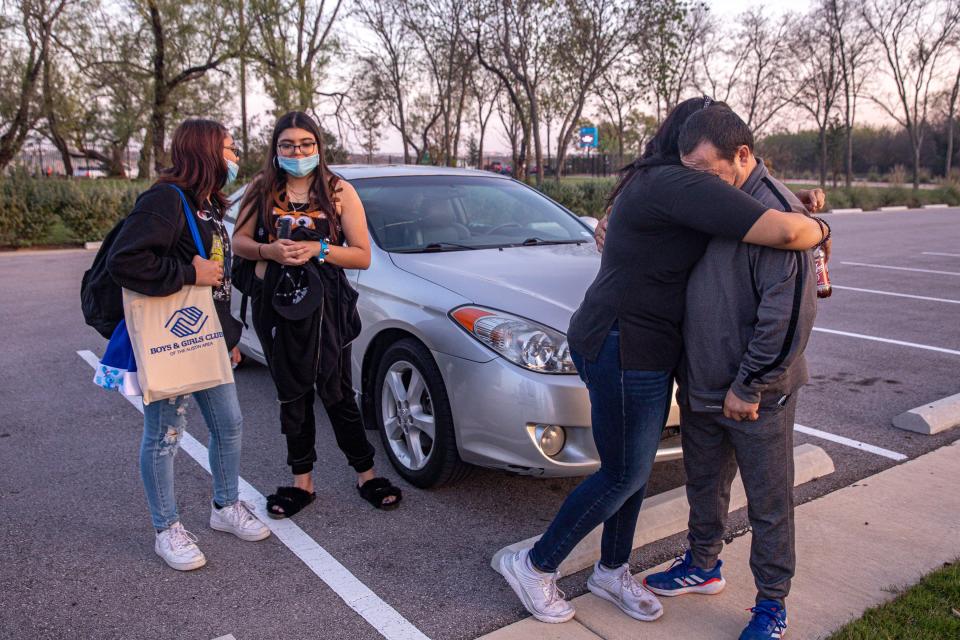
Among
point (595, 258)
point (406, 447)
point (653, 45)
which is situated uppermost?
point (653, 45)

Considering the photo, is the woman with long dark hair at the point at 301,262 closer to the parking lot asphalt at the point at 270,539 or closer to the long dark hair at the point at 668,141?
the parking lot asphalt at the point at 270,539

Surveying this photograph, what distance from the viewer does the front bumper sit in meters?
3.19

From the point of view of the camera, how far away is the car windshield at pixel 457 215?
4.46 metres

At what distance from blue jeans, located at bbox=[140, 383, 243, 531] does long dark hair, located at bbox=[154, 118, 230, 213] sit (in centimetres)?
80

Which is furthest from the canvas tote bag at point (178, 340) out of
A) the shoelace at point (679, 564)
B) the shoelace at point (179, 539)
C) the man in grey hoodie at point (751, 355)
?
the shoelace at point (679, 564)

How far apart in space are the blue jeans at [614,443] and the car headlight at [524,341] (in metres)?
0.65

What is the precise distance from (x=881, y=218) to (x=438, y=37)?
53.8 feet

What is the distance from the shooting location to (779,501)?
250 centimetres

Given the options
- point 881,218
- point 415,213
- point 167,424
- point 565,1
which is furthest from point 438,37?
point 167,424

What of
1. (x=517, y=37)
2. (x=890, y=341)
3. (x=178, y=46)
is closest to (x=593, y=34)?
(x=517, y=37)

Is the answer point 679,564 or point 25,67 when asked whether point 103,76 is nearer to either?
point 25,67

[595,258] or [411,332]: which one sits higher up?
[595,258]

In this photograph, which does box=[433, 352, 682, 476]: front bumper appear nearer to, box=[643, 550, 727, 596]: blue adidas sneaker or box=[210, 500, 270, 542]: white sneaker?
box=[643, 550, 727, 596]: blue adidas sneaker

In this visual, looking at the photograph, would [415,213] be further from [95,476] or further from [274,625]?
[274,625]
